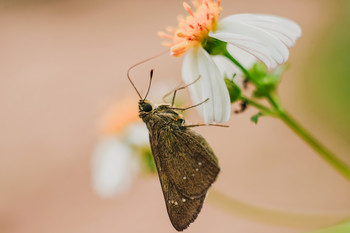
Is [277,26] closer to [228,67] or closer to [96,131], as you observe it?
[228,67]

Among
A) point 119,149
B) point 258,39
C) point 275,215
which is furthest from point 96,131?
point 258,39

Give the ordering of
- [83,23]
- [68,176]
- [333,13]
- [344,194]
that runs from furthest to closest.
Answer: [83,23] → [333,13] → [68,176] → [344,194]

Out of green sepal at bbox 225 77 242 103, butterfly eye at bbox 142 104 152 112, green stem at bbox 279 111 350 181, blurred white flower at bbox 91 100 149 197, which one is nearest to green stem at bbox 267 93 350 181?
green stem at bbox 279 111 350 181

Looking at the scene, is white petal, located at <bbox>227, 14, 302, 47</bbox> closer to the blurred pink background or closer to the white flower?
the white flower

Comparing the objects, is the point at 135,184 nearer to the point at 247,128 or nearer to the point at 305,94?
the point at 247,128

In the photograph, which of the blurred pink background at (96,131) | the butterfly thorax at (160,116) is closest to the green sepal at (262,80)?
the butterfly thorax at (160,116)

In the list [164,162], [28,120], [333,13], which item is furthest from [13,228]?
[333,13]
